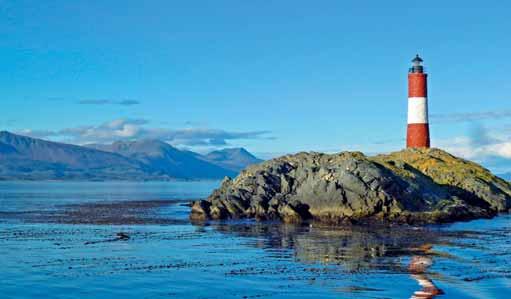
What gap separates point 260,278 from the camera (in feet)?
104

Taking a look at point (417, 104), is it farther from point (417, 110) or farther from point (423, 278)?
point (423, 278)

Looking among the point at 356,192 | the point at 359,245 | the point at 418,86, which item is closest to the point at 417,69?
the point at 418,86

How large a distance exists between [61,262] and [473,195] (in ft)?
182

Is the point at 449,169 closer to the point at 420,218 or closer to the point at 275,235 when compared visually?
the point at 420,218

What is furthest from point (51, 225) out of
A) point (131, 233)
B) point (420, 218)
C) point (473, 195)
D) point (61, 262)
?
point (473, 195)

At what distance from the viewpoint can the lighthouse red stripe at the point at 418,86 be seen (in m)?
86.9

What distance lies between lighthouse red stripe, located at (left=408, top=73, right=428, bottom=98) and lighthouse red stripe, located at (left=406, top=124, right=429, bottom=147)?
156 inches

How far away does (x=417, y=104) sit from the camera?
86.6m

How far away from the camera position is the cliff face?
64812mm

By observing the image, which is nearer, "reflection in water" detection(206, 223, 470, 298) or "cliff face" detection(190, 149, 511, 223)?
"reflection in water" detection(206, 223, 470, 298)

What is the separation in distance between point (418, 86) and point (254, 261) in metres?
55.6

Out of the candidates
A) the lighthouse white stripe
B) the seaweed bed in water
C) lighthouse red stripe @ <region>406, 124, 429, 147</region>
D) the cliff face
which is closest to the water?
the seaweed bed in water

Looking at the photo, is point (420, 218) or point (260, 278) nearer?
point (260, 278)

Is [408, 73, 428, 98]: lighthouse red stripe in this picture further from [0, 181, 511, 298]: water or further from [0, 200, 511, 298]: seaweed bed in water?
[0, 181, 511, 298]: water
